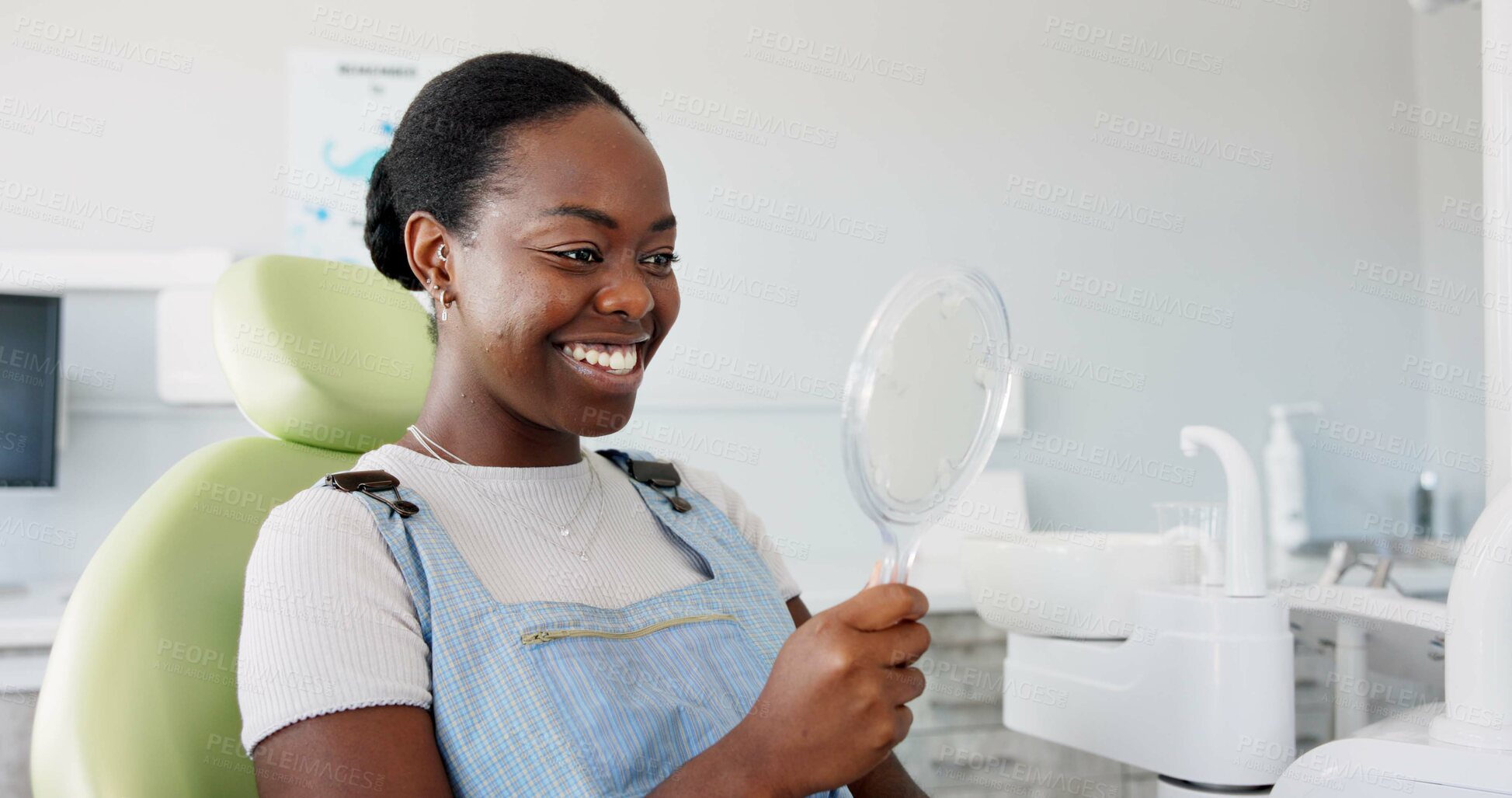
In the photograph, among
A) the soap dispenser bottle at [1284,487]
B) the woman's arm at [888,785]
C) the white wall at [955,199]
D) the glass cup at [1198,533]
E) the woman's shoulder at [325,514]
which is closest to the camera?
the woman's shoulder at [325,514]

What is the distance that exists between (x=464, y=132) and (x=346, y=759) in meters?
0.45

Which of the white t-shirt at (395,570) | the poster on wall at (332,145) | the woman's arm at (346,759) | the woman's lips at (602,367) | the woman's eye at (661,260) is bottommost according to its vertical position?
the woman's arm at (346,759)

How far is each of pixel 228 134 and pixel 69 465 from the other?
1.91 ft

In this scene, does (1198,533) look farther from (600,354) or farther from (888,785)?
(600,354)

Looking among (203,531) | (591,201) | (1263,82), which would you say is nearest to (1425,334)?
(1263,82)

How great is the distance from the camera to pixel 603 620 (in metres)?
0.80

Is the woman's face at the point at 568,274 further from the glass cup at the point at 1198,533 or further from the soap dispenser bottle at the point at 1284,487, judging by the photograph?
the soap dispenser bottle at the point at 1284,487

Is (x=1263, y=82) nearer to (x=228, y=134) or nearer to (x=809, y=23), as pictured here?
(x=809, y=23)

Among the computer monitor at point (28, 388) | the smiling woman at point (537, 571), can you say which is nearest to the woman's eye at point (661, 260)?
the smiling woman at point (537, 571)

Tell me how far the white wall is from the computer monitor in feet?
0.30

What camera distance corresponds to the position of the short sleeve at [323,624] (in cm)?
65

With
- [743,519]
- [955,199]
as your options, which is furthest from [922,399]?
[955,199]

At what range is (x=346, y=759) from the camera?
63cm

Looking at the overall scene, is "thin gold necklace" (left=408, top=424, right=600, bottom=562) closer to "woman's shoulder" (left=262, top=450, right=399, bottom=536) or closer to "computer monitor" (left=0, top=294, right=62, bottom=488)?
"woman's shoulder" (left=262, top=450, right=399, bottom=536)
